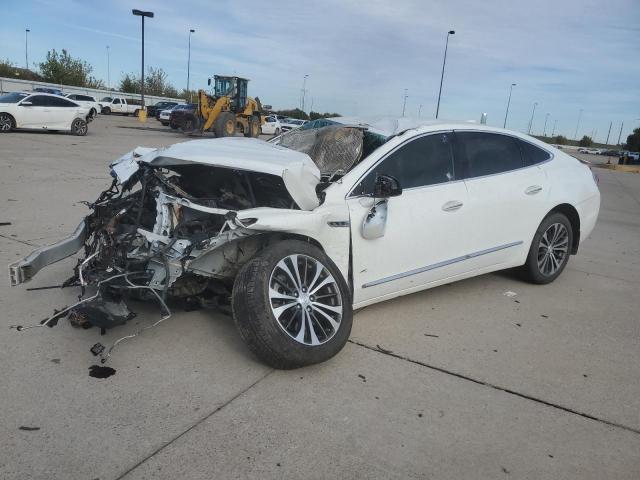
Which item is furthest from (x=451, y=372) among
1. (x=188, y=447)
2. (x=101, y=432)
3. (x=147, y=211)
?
(x=147, y=211)

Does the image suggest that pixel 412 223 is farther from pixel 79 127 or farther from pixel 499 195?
pixel 79 127

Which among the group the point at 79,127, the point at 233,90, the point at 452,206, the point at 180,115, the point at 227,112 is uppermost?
the point at 233,90

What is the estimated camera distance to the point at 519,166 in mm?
5098

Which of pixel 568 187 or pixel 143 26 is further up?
pixel 143 26

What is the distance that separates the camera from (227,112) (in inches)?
1038

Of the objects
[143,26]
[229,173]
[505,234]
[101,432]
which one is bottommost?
[101,432]

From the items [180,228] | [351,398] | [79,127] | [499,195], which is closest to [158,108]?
[79,127]

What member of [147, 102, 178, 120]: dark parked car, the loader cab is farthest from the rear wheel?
[147, 102, 178, 120]: dark parked car

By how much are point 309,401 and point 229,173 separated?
198 centimetres

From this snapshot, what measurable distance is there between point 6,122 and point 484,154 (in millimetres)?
18903

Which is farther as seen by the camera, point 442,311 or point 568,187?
point 568,187

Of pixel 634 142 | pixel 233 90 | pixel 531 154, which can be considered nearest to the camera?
pixel 531 154

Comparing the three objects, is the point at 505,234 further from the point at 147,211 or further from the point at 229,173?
the point at 147,211

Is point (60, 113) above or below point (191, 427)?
above
